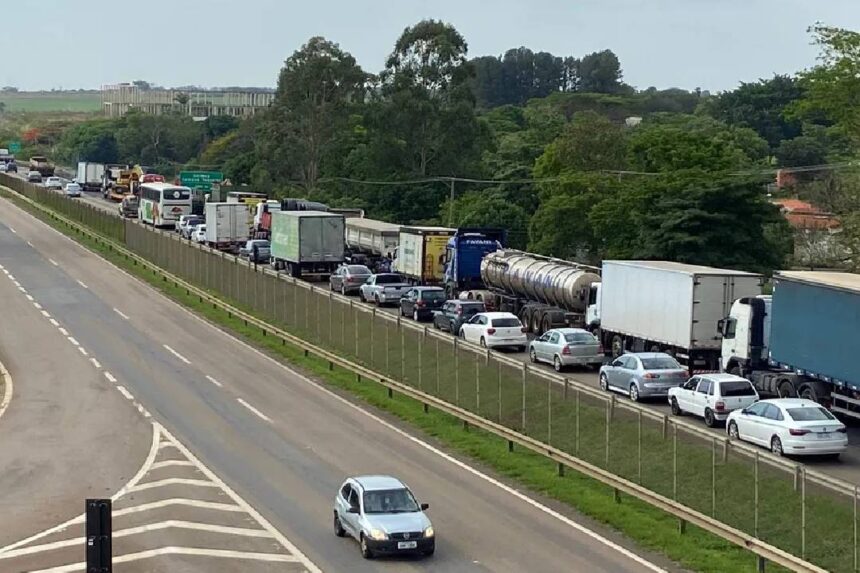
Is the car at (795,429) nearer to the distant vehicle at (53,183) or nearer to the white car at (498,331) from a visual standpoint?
the white car at (498,331)

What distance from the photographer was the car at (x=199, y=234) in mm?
99000

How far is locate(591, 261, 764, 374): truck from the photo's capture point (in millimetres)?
46250

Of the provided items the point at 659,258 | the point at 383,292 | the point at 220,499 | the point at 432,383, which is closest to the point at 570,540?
the point at 220,499

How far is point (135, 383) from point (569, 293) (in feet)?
54.5

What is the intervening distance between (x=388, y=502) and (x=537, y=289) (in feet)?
104

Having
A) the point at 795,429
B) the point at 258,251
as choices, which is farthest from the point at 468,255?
the point at 795,429

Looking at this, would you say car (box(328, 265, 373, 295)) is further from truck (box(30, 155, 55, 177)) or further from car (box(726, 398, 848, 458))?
truck (box(30, 155, 55, 177))

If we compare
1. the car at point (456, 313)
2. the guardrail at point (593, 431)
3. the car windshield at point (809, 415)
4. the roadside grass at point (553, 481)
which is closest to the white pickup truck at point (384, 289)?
the guardrail at point (593, 431)

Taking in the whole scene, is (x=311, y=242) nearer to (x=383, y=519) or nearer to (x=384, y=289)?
(x=384, y=289)

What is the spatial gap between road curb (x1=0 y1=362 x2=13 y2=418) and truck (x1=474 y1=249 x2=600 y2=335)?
63.2 ft

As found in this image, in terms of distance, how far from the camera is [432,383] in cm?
4772

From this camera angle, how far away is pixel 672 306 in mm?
47406

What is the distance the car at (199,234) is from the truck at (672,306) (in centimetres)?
5126

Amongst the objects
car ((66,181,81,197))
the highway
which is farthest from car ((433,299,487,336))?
car ((66,181,81,197))
